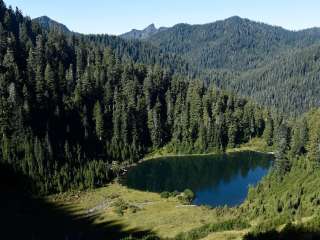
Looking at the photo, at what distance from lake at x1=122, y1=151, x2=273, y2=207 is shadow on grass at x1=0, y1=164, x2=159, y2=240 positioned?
3069 centimetres

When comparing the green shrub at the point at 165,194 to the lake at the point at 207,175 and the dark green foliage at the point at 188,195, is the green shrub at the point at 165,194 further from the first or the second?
the lake at the point at 207,175

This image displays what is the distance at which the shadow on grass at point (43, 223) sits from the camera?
3907 inches

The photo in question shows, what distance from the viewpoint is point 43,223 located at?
107 m

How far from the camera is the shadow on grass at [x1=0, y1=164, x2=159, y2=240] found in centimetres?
9925

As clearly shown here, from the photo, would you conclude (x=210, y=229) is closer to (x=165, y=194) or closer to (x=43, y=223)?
(x=165, y=194)

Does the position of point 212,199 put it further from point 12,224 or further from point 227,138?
point 227,138

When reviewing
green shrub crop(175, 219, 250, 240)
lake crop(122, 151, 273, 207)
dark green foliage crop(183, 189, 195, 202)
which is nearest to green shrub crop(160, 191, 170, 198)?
dark green foliage crop(183, 189, 195, 202)

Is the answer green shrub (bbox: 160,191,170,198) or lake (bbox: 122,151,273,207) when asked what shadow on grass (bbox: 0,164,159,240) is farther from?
lake (bbox: 122,151,273,207)

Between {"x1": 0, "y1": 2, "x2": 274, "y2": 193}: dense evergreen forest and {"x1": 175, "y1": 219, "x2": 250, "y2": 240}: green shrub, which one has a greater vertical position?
{"x1": 0, "y1": 2, "x2": 274, "y2": 193}: dense evergreen forest

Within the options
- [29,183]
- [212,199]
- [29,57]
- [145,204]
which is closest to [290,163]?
[212,199]

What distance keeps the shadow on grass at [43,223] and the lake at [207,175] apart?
101 ft

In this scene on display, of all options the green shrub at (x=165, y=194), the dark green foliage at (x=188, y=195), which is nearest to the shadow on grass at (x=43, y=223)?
the green shrub at (x=165, y=194)

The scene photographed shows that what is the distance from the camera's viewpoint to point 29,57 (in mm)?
194625

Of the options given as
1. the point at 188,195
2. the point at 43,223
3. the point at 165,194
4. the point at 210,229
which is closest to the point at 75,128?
the point at 165,194
